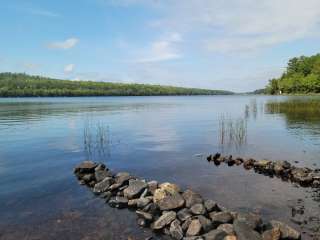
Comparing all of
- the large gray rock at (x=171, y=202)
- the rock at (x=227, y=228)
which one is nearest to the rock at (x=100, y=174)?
the large gray rock at (x=171, y=202)

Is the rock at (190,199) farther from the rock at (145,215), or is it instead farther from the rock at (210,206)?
the rock at (145,215)

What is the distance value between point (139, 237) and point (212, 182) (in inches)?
281

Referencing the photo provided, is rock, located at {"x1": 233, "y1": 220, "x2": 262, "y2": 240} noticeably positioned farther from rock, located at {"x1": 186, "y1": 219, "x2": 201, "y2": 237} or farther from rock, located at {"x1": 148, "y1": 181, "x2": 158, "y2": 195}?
rock, located at {"x1": 148, "y1": 181, "x2": 158, "y2": 195}

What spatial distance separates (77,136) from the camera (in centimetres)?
3462

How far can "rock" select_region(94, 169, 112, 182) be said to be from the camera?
686 inches

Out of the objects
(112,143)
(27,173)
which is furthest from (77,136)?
(27,173)

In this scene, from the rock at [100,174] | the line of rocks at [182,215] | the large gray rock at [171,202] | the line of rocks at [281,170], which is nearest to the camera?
the line of rocks at [182,215]

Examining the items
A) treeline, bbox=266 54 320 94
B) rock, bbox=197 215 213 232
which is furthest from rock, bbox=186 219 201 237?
treeline, bbox=266 54 320 94

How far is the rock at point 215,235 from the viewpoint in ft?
34.2

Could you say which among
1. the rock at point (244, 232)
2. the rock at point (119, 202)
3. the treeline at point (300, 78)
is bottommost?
the rock at point (119, 202)

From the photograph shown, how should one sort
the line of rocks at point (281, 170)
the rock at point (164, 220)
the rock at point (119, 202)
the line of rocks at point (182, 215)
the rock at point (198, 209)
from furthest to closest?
the line of rocks at point (281, 170) → the rock at point (119, 202) → the rock at point (198, 209) → the rock at point (164, 220) → the line of rocks at point (182, 215)

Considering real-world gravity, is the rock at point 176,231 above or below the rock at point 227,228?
below

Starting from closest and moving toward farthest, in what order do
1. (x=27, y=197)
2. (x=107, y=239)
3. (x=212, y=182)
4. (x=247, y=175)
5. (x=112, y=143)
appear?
(x=107, y=239), (x=27, y=197), (x=212, y=182), (x=247, y=175), (x=112, y=143)

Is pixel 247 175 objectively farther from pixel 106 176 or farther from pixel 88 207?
pixel 88 207
